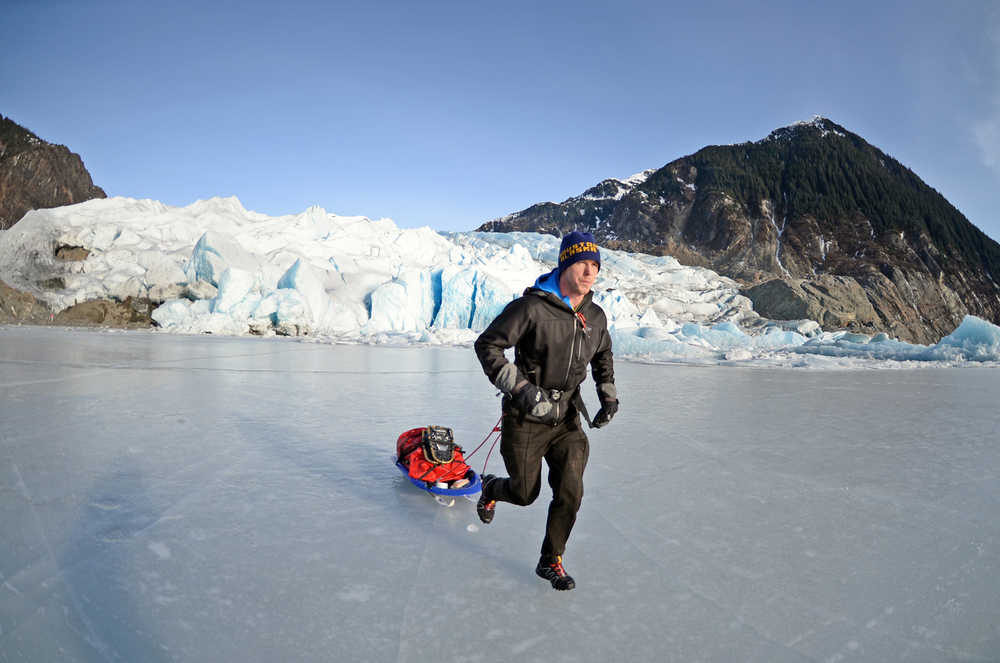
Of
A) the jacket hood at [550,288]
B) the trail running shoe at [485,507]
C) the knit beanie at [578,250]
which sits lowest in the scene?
the trail running shoe at [485,507]

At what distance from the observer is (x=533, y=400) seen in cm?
179

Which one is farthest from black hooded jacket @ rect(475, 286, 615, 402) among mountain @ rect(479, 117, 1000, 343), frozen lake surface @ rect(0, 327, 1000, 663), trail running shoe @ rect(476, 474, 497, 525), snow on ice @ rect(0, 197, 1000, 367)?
mountain @ rect(479, 117, 1000, 343)

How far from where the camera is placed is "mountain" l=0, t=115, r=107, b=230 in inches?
3829

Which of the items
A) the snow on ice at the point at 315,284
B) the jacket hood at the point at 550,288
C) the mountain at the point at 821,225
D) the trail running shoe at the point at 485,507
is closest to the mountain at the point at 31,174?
the snow on ice at the point at 315,284

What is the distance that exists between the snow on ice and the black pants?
44.4 ft

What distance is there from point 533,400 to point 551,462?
0.37 meters

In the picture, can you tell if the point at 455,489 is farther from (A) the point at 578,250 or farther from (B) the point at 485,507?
(A) the point at 578,250

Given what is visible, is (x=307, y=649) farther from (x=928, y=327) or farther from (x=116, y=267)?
(x=928, y=327)

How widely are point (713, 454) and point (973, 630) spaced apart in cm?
212

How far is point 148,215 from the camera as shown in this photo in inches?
1164

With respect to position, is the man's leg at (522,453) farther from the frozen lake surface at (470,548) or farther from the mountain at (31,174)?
the mountain at (31,174)

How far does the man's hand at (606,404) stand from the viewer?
1.97 metres

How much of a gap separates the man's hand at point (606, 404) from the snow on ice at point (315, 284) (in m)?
13.4

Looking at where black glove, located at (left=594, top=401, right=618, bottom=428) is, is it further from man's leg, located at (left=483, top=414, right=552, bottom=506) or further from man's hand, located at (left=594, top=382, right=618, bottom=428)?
man's leg, located at (left=483, top=414, right=552, bottom=506)
